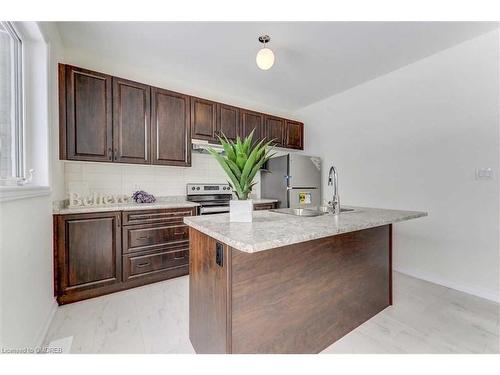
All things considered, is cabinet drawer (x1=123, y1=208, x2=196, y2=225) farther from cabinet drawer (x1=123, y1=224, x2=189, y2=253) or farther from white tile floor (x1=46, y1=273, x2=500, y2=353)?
white tile floor (x1=46, y1=273, x2=500, y2=353)

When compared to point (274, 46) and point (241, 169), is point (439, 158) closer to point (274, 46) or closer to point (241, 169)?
point (274, 46)

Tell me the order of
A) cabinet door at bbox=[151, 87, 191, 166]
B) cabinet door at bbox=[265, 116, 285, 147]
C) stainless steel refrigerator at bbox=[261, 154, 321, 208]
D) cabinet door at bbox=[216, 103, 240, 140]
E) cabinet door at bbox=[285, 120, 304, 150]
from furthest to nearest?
cabinet door at bbox=[285, 120, 304, 150] → cabinet door at bbox=[265, 116, 285, 147] → stainless steel refrigerator at bbox=[261, 154, 321, 208] → cabinet door at bbox=[216, 103, 240, 140] → cabinet door at bbox=[151, 87, 191, 166]

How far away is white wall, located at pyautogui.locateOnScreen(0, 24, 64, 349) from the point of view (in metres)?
1.04

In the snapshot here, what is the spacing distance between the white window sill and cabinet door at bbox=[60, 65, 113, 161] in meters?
0.74

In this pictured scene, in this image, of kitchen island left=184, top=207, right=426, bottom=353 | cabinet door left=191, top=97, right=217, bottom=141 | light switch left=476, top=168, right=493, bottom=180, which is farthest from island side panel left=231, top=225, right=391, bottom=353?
cabinet door left=191, top=97, right=217, bottom=141

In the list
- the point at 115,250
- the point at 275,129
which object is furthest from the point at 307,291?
the point at 275,129

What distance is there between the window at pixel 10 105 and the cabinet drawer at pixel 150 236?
997mm

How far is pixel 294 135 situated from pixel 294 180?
984mm

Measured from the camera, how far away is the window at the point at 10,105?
134cm

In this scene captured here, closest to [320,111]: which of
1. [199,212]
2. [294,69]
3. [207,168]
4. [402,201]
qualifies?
[294,69]

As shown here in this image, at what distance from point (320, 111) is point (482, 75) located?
1.95 meters

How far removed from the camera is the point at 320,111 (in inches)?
147
